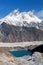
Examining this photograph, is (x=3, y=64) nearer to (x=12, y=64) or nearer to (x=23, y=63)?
(x=12, y=64)

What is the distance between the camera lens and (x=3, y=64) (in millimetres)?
16984

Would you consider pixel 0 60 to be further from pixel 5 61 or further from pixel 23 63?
pixel 23 63

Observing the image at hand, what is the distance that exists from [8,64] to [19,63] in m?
1.26

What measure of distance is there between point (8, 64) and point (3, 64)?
0.34 metres

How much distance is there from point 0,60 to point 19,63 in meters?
1.41

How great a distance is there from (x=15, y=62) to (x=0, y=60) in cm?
110

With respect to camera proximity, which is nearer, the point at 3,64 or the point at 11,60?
the point at 3,64

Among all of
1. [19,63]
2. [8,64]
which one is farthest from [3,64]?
[19,63]

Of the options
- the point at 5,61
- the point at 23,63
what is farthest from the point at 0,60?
the point at 23,63

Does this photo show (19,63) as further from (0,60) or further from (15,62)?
(0,60)

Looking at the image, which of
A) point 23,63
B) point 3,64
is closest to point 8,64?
point 3,64

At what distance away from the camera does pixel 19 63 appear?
1802 cm

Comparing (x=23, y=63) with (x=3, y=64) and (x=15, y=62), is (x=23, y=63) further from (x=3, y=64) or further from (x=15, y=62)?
(x=3, y=64)

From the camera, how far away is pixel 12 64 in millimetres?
17281
